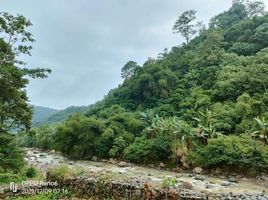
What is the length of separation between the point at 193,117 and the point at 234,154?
7.40 meters

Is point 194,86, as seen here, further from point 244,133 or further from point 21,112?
point 21,112

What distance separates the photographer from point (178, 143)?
23.8m

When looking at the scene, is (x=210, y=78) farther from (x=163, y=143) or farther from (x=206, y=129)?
(x=163, y=143)

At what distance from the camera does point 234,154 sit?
819 inches

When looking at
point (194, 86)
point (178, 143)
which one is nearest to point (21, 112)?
point (178, 143)

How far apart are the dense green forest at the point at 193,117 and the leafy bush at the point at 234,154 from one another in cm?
6

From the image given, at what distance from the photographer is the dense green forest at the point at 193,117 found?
2175 cm

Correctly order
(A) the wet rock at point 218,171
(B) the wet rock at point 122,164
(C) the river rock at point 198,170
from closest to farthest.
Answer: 1. (A) the wet rock at point 218,171
2. (C) the river rock at point 198,170
3. (B) the wet rock at point 122,164

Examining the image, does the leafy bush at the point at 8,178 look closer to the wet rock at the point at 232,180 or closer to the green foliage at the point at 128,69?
the wet rock at the point at 232,180

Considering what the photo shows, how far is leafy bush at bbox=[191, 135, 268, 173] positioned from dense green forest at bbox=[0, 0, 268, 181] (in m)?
0.06

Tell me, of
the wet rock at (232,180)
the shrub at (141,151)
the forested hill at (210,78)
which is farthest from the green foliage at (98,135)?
the wet rock at (232,180)

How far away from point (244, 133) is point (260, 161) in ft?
9.70

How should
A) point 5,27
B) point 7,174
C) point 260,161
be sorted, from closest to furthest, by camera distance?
point 5,27 → point 7,174 → point 260,161

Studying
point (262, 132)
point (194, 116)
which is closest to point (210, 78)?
point (194, 116)
